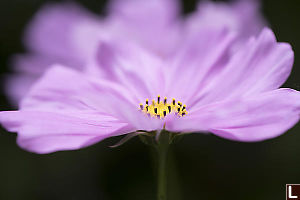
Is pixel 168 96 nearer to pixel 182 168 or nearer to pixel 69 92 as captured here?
pixel 69 92

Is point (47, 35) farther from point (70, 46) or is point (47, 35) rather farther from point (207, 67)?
point (207, 67)

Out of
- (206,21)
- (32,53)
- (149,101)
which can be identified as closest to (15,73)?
(32,53)

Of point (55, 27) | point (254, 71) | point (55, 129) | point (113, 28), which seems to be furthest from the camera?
point (55, 27)

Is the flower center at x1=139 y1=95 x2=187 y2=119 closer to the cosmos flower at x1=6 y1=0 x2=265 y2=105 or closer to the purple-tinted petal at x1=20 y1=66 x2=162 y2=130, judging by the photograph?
the purple-tinted petal at x1=20 y1=66 x2=162 y2=130

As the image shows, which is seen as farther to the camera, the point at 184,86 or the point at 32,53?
the point at 32,53

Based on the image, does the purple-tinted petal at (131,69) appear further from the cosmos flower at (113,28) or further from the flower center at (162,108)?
the cosmos flower at (113,28)

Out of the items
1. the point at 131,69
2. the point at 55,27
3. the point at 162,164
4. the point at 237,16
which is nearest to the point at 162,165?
the point at 162,164

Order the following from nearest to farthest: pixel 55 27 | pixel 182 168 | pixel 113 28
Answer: pixel 182 168, pixel 113 28, pixel 55 27
